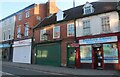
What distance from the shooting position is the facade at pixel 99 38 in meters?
20.6

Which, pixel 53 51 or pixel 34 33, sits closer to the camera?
pixel 53 51

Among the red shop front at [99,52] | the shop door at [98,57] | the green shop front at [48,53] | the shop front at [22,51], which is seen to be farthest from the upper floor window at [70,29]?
the shop front at [22,51]

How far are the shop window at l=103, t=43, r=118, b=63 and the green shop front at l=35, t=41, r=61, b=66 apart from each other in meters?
7.10

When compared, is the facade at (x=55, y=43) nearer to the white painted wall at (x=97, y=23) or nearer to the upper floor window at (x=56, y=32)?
the upper floor window at (x=56, y=32)

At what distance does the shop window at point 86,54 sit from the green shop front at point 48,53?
3865mm

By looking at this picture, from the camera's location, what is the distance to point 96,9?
2384cm

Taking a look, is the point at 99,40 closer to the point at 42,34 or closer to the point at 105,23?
the point at 105,23

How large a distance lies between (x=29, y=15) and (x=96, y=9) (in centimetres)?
1462

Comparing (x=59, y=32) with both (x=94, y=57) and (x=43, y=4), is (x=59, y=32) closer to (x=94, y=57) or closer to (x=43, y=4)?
(x=94, y=57)

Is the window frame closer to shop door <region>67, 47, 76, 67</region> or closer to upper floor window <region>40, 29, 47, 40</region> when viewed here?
shop door <region>67, 47, 76, 67</region>

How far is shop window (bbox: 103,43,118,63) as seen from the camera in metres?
20.3

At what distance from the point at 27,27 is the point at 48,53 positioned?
293 inches

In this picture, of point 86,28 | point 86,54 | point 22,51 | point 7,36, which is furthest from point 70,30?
point 7,36

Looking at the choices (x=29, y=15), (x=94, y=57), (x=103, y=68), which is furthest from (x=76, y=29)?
(x=29, y=15)
